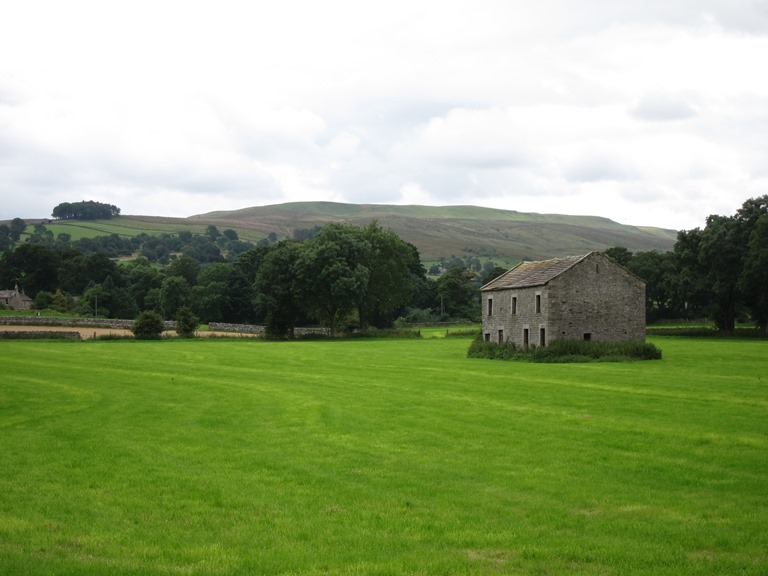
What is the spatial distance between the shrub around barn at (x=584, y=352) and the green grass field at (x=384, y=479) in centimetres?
1759

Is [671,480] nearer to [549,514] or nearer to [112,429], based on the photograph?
[549,514]

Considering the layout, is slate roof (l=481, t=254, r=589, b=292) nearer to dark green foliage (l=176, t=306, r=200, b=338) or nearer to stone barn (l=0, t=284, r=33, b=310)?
dark green foliage (l=176, t=306, r=200, b=338)

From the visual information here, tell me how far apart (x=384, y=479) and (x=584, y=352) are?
37.3m

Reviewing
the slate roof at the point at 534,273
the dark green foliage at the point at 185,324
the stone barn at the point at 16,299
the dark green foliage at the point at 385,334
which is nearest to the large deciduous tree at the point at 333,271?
the dark green foliage at the point at 385,334

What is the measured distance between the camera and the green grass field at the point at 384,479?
9.72 m

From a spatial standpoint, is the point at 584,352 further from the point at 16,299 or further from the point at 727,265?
the point at 16,299

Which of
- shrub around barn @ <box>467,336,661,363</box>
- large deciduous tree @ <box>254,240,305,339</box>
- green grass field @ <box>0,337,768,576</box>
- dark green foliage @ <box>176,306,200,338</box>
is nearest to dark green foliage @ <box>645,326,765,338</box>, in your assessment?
shrub around barn @ <box>467,336,661,363</box>

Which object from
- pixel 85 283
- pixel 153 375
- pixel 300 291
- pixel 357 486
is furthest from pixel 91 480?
pixel 85 283

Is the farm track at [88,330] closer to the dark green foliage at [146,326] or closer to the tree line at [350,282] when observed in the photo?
the dark green foliage at [146,326]

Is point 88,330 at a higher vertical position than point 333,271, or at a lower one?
lower

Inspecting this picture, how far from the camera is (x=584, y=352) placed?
4950 centimetres

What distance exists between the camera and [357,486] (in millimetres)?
13820

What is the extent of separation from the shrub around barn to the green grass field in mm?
17592

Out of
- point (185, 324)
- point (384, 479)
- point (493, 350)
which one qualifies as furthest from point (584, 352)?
point (185, 324)
